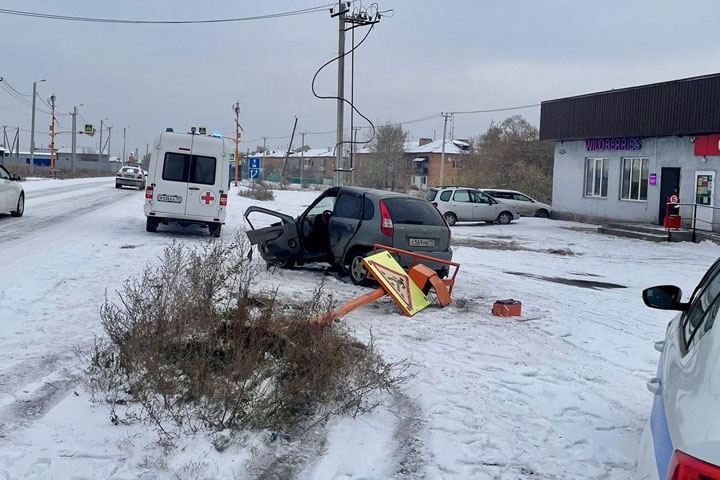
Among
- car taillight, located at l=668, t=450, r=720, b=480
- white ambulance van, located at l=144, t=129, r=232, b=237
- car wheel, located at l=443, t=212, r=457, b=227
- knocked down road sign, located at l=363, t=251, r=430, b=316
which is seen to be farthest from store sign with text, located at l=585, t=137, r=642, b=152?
car taillight, located at l=668, t=450, r=720, b=480

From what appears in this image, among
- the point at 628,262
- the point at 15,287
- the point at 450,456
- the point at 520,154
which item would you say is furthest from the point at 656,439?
the point at 520,154

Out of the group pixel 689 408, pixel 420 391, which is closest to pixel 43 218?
pixel 420 391

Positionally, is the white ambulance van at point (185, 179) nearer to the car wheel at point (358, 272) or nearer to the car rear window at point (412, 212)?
the car wheel at point (358, 272)

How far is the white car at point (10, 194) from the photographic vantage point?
19.4 m

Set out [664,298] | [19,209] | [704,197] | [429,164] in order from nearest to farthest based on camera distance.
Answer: [664,298] → [19,209] → [704,197] → [429,164]

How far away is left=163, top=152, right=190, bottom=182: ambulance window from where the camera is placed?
17.9 m

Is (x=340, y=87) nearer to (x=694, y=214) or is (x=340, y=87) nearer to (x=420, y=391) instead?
(x=694, y=214)

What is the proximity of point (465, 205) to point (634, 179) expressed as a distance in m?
6.82

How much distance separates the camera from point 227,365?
5.20m

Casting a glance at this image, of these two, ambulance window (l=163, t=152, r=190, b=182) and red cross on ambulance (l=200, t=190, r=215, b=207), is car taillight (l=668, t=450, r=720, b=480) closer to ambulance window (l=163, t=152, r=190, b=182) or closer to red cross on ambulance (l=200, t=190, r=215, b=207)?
red cross on ambulance (l=200, t=190, r=215, b=207)

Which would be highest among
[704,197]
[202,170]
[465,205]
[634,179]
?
[634,179]

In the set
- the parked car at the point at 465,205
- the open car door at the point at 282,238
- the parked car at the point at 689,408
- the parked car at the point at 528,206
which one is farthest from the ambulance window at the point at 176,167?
the parked car at the point at 528,206

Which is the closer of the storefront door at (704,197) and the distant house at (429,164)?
the storefront door at (704,197)

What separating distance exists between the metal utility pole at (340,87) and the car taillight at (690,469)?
68.0ft
